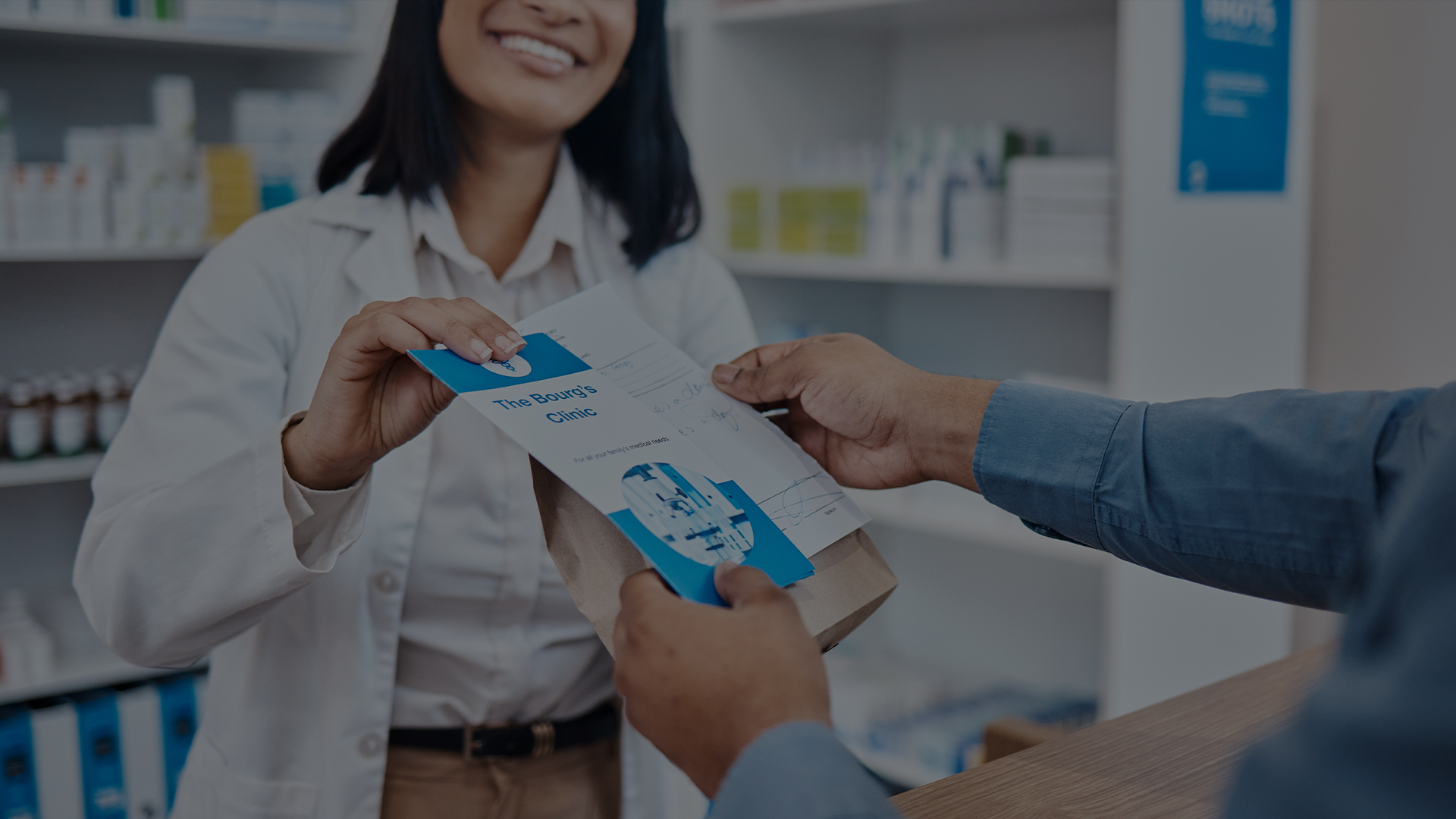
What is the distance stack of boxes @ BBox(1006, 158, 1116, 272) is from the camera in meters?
2.14

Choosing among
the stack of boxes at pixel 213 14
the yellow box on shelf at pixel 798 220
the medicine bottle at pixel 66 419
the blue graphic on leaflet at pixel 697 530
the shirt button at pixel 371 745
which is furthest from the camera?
the yellow box on shelf at pixel 798 220

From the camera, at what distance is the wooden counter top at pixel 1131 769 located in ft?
2.87

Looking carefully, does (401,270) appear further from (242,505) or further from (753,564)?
(753,564)

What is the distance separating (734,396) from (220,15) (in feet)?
6.79

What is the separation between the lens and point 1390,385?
2.35m

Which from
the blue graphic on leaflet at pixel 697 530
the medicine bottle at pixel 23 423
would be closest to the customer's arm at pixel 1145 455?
the blue graphic on leaflet at pixel 697 530

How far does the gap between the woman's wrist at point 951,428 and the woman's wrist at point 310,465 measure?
0.54 metres

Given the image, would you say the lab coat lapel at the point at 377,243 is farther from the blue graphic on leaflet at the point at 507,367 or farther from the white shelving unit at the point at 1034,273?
the white shelving unit at the point at 1034,273

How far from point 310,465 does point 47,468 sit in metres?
1.77

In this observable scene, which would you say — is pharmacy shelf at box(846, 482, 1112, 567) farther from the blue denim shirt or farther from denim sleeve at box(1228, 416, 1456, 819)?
denim sleeve at box(1228, 416, 1456, 819)

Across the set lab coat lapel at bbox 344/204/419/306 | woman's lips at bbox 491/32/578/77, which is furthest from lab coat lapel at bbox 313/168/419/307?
woman's lips at bbox 491/32/578/77

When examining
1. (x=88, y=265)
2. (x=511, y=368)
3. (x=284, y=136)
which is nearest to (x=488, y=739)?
(x=511, y=368)

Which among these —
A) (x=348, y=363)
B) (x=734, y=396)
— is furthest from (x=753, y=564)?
(x=348, y=363)

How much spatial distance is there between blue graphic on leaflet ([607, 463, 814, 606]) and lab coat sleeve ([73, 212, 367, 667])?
0.38 m
